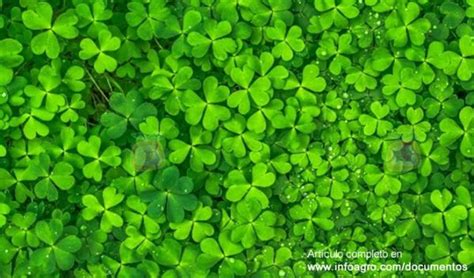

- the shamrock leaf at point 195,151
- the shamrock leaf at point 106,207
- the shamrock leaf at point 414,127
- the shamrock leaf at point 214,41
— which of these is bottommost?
the shamrock leaf at point 106,207

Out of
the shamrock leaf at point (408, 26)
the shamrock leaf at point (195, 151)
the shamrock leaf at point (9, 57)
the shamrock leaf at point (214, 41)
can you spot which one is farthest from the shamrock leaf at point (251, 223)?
the shamrock leaf at point (9, 57)

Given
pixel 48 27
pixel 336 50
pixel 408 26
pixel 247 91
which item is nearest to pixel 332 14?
pixel 336 50

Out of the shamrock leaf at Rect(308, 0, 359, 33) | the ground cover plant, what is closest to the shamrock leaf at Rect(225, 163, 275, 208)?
the ground cover plant

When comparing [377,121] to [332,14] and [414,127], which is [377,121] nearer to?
[414,127]

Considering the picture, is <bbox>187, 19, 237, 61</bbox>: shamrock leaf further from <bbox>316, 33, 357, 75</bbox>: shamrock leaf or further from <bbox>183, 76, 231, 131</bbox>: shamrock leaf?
<bbox>316, 33, 357, 75</bbox>: shamrock leaf

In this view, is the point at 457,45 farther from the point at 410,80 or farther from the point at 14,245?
the point at 14,245

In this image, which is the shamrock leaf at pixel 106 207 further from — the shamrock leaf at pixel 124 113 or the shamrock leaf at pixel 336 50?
the shamrock leaf at pixel 336 50

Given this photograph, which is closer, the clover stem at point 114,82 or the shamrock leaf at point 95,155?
the shamrock leaf at point 95,155

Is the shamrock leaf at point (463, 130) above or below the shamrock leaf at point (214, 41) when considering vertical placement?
below

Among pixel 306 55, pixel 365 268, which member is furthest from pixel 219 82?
pixel 365 268
